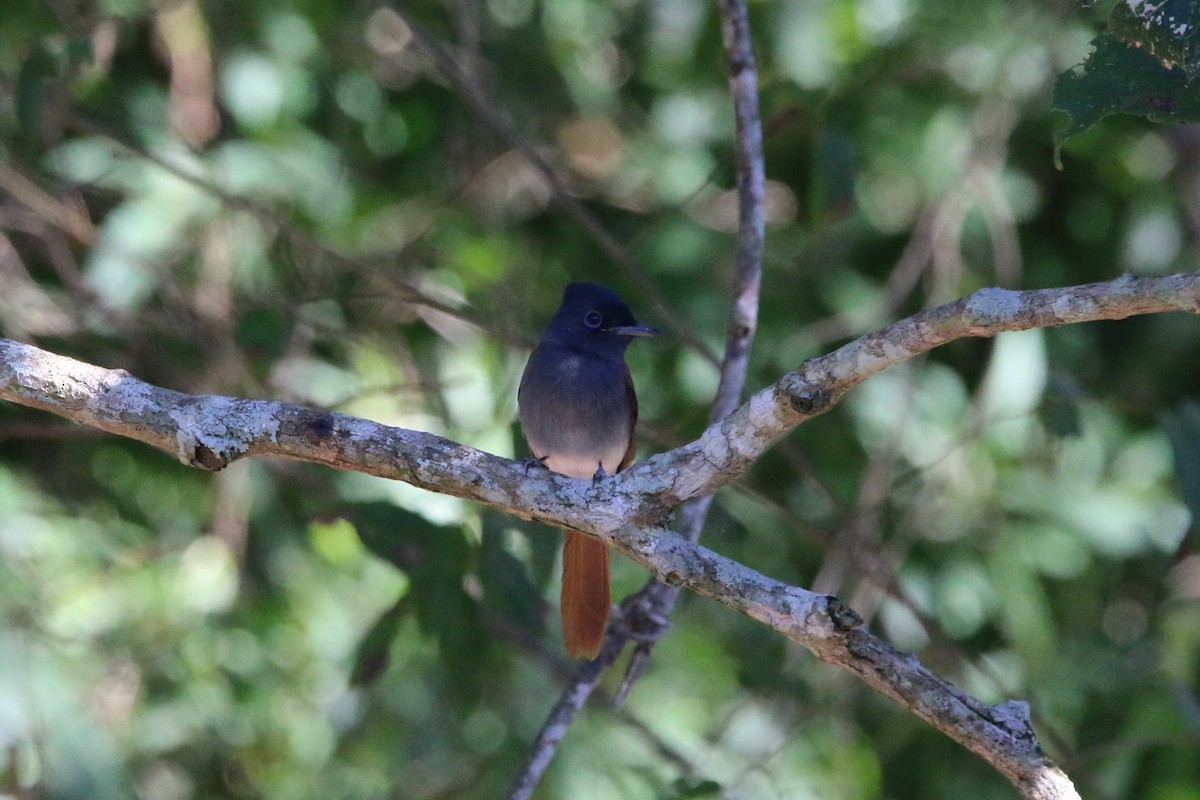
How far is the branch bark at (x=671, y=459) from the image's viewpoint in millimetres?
2475

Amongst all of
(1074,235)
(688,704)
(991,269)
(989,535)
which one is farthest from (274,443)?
(1074,235)

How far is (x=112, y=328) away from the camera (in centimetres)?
558

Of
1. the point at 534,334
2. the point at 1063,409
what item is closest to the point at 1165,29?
the point at 1063,409

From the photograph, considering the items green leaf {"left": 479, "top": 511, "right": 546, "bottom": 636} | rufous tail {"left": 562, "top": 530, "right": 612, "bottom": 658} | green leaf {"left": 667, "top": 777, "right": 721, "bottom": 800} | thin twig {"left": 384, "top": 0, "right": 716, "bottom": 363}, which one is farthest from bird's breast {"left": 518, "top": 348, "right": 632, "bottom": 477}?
green leaf {"left": 667, "top": 777, "right": 721, "bottom": 800}

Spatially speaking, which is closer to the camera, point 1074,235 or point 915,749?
point 915,749

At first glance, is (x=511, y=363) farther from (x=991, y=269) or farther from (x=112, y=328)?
(x=991, y=269)

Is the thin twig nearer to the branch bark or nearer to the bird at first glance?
the bird

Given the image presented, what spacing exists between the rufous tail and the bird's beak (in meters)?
0.76

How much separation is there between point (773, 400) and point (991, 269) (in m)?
3.67

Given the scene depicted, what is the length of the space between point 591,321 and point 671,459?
1797mm

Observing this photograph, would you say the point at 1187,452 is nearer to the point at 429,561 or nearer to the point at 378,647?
the point at 429,561

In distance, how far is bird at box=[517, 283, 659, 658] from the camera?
4.55 metres

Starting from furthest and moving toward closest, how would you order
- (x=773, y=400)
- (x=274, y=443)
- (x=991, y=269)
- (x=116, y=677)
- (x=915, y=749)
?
1. (x=991, y=269)
2. (x=915, y=749)
3. (x=116, y=677)
4. (x=274, y=443)
5. (x=773, y=400)

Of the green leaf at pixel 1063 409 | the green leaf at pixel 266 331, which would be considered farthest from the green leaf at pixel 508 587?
the green leaf at pixel 1063 409
